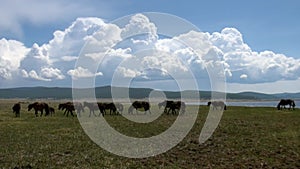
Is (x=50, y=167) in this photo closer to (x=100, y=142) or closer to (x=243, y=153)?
(x=100, y=142)

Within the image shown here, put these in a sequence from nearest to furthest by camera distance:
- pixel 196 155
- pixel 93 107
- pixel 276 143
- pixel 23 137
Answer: pixel 196 155, pixel 276 143, pixel 23 137, pixel 93 107

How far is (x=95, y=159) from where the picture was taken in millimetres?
20219

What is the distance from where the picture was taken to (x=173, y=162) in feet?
65.0

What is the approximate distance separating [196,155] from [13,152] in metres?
11.0

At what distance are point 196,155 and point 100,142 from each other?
751 cm

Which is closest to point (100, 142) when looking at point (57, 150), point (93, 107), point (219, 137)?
point (57, 150)

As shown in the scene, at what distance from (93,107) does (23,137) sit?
25.9 meters

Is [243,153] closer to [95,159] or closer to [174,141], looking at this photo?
[174,141]

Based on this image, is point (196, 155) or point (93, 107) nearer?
point (196, 155)

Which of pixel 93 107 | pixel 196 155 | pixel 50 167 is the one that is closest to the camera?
pixel 50 167

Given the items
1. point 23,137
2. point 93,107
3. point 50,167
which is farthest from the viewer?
point 93,107

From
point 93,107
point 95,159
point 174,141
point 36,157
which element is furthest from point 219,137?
point 93,107

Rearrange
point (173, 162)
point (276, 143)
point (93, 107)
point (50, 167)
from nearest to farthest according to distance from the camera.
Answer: point (50, 167) → point (173, 162) → point (276, 143) → point (93, 107)

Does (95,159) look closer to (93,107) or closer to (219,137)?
(219,137)
